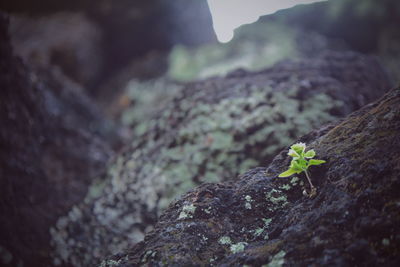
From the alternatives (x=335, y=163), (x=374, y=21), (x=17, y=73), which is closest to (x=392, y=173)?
(x=335, y=163)

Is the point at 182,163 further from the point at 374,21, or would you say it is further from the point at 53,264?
the point at 374,21

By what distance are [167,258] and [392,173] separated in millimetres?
1264

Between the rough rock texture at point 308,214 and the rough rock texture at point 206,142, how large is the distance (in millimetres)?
1580

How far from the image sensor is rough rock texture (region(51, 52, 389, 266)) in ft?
11.7

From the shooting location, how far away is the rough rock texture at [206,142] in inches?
140

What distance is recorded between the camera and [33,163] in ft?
12.4

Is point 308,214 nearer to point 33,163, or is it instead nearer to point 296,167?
point 296,167

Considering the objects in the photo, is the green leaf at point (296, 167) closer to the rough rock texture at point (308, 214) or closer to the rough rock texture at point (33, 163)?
the rough rock texture at point (308, 214)

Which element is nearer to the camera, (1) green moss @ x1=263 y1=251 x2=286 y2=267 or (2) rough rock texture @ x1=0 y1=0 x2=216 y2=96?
(1) green moss @ x1=263 y1=251 x2=286 y2=267

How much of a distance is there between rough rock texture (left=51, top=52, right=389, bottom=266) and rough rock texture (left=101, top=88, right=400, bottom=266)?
1580 mm

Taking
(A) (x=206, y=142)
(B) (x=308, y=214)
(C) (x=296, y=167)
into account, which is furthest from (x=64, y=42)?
(B) (x=308, y=214)

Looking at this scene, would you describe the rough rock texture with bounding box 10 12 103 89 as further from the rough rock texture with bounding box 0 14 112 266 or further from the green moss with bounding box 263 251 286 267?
the green moss with bounding box 263 251 286 267

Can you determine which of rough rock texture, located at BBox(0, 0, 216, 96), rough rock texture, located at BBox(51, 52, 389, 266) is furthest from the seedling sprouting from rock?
rough rock texture, located at BBox(0, 0, 216, 96)

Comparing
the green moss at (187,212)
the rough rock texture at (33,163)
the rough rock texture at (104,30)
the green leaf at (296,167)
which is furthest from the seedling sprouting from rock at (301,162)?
the rough rock texture at (104,30)
